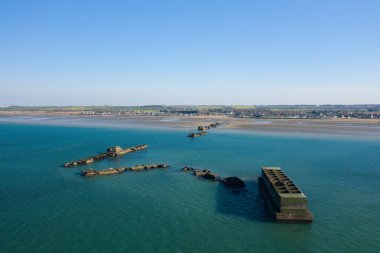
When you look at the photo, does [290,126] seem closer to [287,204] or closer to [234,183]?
[234,183]

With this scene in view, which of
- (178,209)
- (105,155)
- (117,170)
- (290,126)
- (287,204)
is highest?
(290,126)

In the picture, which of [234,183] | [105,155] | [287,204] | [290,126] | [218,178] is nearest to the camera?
[287,204]

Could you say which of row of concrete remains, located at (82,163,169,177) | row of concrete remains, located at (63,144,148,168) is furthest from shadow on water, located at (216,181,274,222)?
row of concrete remains, located at (63,144,148,168)

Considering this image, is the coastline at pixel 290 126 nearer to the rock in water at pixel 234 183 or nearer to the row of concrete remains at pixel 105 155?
the row of concrete remains at pixel 105 155

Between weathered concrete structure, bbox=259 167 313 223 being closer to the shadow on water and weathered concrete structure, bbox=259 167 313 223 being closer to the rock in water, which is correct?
the shadow on water

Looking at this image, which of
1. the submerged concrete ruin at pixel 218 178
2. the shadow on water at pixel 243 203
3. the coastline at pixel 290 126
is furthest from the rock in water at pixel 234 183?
the coastline at pixel 290 126

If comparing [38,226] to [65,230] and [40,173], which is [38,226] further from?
[40,173]

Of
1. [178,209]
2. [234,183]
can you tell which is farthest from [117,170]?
[178,209]
